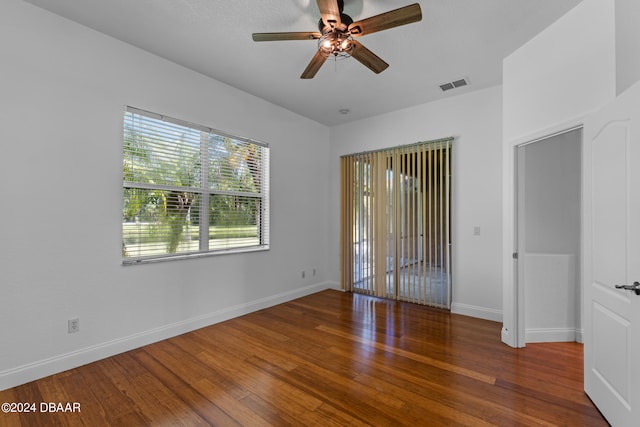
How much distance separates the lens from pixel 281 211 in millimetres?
4449

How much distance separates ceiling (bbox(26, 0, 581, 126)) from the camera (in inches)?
90.7

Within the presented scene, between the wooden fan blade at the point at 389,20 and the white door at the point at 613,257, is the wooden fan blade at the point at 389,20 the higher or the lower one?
the higher one

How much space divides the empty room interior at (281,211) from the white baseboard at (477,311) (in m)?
0.03

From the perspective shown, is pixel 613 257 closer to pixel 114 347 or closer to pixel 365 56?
pixel 365 56

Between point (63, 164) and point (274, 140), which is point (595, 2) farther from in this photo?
point (63, 164)

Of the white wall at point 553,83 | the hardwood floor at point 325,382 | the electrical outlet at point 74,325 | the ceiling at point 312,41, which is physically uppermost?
the ceiling at point 312,41

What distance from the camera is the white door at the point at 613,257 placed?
1.62 m

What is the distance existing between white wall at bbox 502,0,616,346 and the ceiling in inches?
5.4

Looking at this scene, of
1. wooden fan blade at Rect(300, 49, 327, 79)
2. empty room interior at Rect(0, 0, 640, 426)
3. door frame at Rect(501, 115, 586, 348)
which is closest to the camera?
empty room interior at Rect(0, 0, 640, 426)

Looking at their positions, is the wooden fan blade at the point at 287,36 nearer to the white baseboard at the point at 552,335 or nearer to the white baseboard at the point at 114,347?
the white baseboard at the point at 114,347

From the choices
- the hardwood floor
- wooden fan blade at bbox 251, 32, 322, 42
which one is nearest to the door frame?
the hardwood floor

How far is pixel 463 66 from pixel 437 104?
946mm

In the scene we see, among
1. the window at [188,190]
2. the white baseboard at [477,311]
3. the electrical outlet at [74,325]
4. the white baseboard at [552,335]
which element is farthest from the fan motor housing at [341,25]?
the white baseboard at [477,311]

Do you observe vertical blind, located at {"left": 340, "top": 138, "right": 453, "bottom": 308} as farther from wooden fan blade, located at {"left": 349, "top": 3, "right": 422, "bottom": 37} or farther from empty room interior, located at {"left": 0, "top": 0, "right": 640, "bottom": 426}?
wooden fan blade, located at {"left": 349, "top": 3, "right": 422, "bottom": 37}
